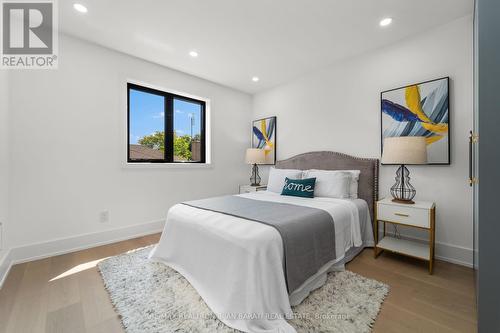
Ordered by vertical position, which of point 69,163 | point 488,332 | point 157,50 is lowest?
point 488,332

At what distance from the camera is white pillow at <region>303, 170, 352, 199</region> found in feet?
8.79

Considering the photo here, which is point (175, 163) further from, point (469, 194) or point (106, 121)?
point (469, 194)

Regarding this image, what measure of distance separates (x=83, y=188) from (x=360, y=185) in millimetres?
3593

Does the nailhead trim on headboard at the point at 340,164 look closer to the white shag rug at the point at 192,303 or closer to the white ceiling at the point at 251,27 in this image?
the white shag rug at the point at 192,303

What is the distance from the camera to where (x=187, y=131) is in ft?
12.7

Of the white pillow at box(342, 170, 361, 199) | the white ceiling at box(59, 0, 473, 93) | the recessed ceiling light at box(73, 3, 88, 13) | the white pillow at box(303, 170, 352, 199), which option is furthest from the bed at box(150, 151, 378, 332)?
the recessed ceiling light at box(73, 3, 88, 13)

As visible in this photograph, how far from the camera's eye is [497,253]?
1.14 metres

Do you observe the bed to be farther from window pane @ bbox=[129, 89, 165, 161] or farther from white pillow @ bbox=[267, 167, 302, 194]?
window pane @ bbox=[129, 89, 165, 161]

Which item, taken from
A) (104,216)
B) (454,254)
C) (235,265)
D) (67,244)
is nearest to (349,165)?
(454,254)

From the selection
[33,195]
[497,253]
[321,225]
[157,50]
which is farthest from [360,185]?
[33,195]

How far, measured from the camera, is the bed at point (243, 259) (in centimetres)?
133

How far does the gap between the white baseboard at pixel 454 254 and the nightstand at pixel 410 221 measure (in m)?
0.14

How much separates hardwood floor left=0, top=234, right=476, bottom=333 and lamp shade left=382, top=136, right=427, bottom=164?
110 centimetres

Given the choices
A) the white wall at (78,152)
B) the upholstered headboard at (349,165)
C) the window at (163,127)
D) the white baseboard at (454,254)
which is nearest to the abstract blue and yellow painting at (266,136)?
the upholstered headboard at (349,165)
